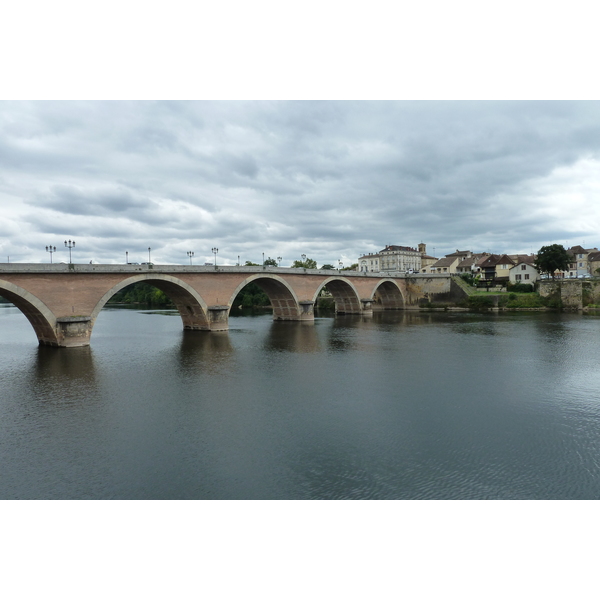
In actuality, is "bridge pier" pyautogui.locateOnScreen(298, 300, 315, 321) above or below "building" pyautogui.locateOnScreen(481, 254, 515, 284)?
below

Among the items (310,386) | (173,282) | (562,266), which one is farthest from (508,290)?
(310,386)

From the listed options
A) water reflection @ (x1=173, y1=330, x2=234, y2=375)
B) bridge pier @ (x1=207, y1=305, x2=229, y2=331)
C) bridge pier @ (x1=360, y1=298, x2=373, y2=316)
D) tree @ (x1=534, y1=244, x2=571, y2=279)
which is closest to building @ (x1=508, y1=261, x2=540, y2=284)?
tree @ (x1=534, y1=244, x2=571, y2=279)

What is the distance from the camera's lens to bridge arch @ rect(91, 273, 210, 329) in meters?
35.2

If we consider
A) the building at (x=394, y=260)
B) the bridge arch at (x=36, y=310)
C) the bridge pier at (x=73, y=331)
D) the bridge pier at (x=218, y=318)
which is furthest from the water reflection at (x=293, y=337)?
the building at (x=394, y=260)

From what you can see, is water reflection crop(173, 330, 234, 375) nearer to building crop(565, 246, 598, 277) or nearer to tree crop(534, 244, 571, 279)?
tree crop(534, 244, 571, 279)

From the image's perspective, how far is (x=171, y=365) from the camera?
27.7 metres

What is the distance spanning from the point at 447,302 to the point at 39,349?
60.0 m

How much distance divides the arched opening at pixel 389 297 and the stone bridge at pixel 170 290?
761 cm

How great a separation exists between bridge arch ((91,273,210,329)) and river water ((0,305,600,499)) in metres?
5.99

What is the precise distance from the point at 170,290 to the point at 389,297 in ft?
155

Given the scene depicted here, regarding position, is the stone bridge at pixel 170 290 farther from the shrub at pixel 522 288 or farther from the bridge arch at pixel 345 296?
the shrub at pixel 522 288

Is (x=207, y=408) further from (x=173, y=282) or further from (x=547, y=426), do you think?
(x=173, y=282)

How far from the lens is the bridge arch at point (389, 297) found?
256 feet

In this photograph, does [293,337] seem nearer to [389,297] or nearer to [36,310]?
[36,310]
